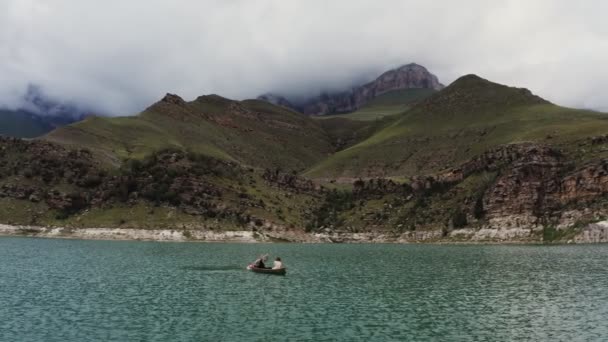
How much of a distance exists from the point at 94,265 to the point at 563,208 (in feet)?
445

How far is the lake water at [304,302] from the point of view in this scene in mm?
41844

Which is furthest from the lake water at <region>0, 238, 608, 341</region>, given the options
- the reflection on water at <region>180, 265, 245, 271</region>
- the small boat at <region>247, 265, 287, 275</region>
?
the small boat at <region>247, 265, 287, 275</region>

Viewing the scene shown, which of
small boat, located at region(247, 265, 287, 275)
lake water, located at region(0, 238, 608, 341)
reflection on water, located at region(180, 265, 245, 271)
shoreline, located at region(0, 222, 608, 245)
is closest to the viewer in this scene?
lake water, located at region(0, 238, 608, 341)

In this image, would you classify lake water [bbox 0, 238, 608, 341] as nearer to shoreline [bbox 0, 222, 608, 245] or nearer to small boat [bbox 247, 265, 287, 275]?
small boat [bbox 247, 265, 287, 275]

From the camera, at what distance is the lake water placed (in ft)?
137

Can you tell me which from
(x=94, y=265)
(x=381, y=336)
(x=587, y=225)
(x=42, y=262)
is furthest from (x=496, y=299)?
(x=587, y=225)

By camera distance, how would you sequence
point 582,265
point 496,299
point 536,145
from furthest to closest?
point 536,145, point 582,265, point 496,299

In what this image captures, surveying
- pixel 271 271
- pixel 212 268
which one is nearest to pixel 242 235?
pixel 212 268

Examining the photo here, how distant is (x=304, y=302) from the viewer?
56219 millimetres

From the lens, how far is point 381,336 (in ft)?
134

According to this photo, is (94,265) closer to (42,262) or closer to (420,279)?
(42,262)

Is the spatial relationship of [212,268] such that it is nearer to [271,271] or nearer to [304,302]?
[271,271]

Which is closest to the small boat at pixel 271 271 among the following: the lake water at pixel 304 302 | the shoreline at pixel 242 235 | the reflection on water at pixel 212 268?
the lake water at pixel 304 302

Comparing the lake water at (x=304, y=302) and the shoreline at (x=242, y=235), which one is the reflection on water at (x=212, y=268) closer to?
the lake water at (x=304, y=302)
